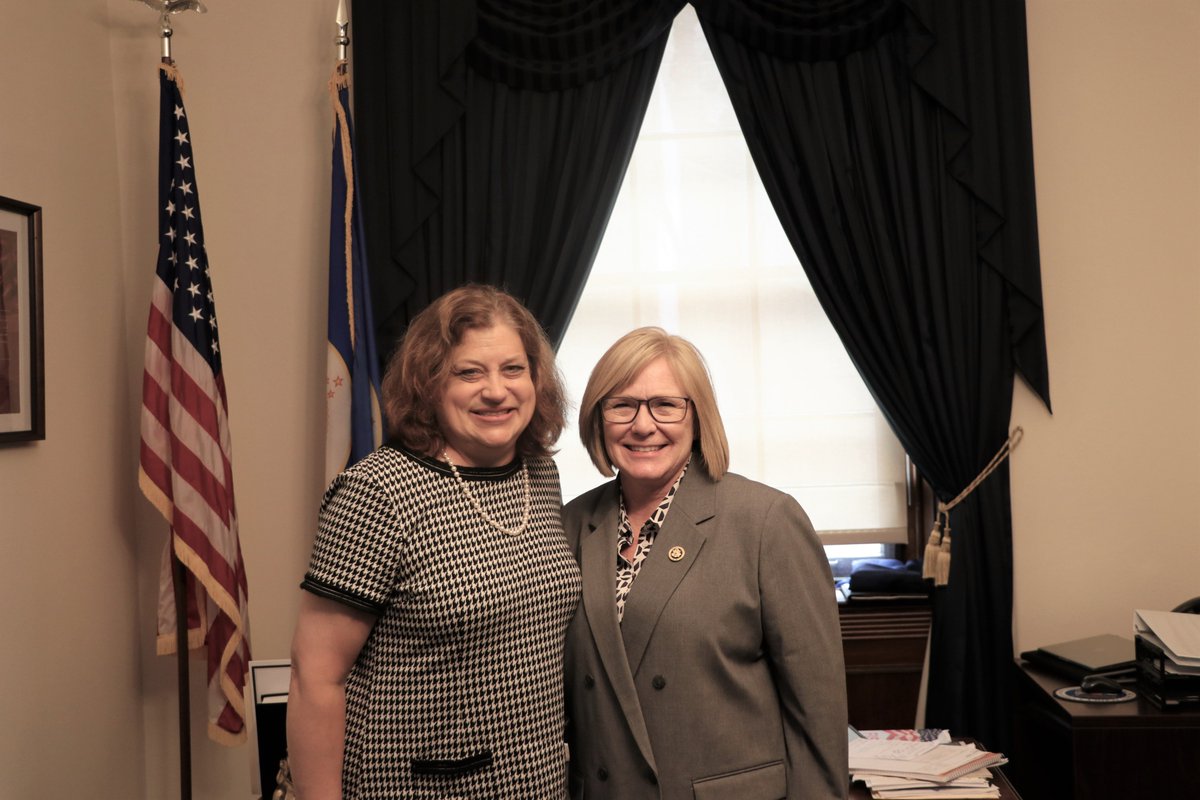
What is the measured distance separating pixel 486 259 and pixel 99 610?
4.88 feet

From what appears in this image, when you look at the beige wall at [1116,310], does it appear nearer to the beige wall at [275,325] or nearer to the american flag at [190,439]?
the beige wall at [275,325]

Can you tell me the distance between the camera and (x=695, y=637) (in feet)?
5.77

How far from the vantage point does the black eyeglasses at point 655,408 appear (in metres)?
1.86

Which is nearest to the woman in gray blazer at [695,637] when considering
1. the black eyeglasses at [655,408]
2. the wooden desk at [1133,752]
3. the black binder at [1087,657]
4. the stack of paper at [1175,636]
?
the black eyeglasses at [655,408]

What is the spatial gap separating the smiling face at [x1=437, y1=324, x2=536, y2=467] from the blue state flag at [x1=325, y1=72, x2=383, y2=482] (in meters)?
1.17

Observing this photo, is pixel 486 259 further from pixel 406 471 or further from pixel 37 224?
pixel 406 471

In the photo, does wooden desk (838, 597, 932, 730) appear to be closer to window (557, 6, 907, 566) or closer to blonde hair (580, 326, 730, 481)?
window (557, 6, 907, 566)

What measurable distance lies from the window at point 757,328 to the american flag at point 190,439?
1315 millimetres

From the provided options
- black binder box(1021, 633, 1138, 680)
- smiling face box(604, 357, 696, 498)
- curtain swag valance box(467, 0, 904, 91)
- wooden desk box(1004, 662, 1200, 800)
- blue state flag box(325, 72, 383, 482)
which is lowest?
wooden desk box(1004, 662, 1200, 800)

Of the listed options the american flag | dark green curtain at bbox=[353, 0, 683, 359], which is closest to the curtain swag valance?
dark green curtain at bbox=[353, 0, 683, 359]

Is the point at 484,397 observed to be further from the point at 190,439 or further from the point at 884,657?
the point at 884,657

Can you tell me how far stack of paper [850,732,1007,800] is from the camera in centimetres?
226

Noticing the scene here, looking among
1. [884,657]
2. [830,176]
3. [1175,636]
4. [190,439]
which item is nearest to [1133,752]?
[1175,636]

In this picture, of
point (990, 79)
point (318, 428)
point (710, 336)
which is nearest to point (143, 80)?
point (318, 428)
